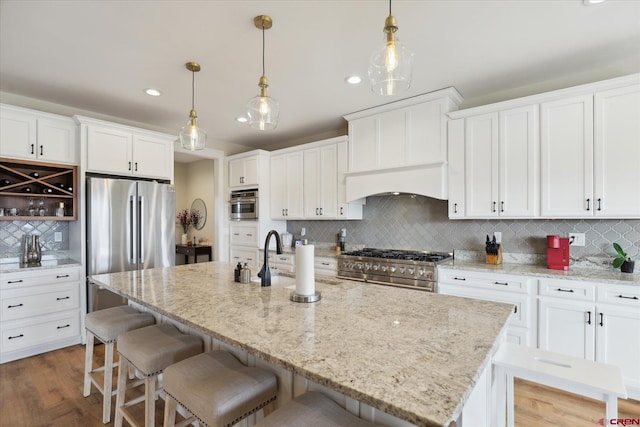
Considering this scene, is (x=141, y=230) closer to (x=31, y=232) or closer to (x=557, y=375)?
(x=31, y=232)

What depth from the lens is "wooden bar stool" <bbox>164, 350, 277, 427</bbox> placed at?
3.79 feet

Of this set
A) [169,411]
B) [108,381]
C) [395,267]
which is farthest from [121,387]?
[395,267]

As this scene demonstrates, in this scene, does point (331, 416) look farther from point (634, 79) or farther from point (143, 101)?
point (143, 101)

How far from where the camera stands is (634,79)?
239 cm

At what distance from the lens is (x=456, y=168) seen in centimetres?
318

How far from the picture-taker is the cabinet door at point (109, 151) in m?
3.46

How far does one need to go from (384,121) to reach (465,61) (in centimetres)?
111

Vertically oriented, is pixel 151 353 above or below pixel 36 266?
below

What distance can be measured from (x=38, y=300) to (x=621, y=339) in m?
5.07

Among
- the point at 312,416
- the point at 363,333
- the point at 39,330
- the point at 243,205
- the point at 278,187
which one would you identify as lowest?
the point at 39,330

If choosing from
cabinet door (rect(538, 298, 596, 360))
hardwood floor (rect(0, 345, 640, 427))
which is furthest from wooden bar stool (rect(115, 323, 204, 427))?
cabinet door (rect(538, 298, 596, 360))

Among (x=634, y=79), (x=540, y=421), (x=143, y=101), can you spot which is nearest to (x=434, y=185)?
(x=634, y=79)

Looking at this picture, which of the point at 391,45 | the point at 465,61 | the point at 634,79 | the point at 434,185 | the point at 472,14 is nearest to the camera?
the point at 391,45

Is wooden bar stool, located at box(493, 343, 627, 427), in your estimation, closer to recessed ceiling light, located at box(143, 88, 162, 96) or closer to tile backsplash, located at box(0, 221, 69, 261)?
recessed ceiling light, located at box(143, 88, 162, 96)
